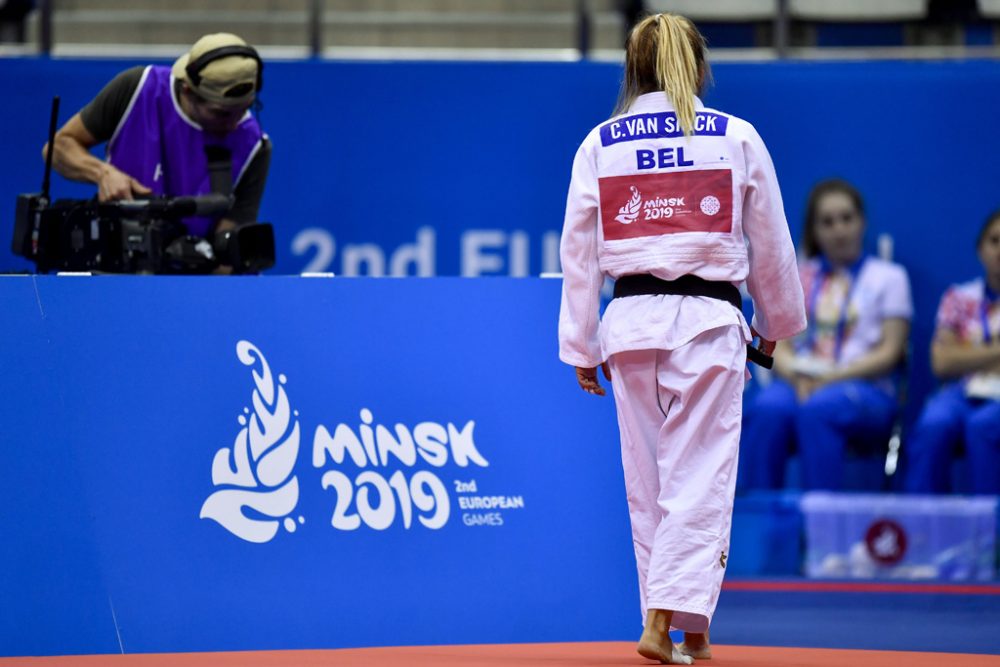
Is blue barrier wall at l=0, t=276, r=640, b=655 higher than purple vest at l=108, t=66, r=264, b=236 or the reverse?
the reverse

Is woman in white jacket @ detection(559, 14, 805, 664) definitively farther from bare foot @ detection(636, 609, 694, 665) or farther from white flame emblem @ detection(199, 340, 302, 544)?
white flame emblem @ detection(199, 340, 302, 544)

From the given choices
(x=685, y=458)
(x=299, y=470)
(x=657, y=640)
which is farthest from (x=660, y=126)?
(x=299, y=470)

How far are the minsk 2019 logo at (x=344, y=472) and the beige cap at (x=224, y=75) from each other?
1.18 metres

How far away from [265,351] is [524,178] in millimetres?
3176

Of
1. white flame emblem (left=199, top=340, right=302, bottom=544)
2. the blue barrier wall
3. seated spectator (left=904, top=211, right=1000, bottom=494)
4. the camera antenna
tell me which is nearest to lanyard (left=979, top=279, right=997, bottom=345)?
seated spectator (left=904, top=211, right=1000, bottom=494)

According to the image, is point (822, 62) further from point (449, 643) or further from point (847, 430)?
point (449, 643)

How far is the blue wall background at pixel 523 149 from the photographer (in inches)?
285

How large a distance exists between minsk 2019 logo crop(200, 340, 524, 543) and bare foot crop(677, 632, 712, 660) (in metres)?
0.67

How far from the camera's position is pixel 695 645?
3924mm

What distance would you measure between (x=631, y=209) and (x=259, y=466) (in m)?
1.22

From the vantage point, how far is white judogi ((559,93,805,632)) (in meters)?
3.76

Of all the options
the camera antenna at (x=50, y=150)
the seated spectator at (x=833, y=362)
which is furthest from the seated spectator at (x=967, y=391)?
the camera antenna at (x=50, y=150)

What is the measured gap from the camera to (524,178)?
24.0ft

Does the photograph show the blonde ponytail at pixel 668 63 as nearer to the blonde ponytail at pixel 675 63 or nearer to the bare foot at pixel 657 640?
the blonde ponytail at pixel 675 63
